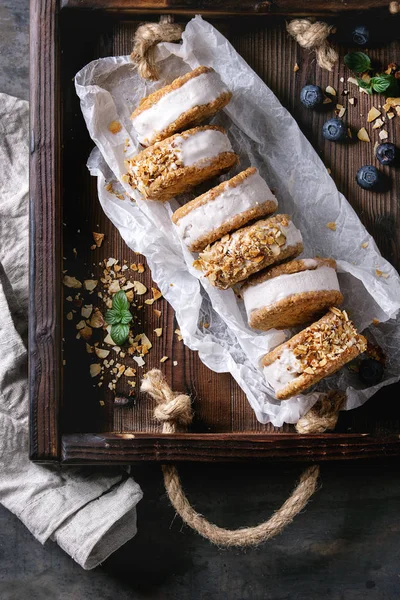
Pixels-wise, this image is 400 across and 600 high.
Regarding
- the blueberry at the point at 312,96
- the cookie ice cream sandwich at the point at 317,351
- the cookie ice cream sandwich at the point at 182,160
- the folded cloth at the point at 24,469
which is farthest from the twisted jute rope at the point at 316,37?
the folded cloth at the point at 24,469

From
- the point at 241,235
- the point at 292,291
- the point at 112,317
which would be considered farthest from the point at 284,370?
the point at 112,317

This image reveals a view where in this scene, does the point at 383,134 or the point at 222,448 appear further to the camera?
the point at 383,134

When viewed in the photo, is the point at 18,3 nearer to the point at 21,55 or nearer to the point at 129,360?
the point at 21,55

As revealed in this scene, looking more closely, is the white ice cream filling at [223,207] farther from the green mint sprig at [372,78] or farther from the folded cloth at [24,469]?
the folded cloth at [24,469]

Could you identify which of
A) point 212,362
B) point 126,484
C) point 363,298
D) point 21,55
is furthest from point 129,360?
point 21,55

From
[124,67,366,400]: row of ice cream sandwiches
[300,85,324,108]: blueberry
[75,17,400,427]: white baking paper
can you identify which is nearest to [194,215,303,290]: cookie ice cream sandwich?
[124,67,366,400]: row of ice cream sandwiches

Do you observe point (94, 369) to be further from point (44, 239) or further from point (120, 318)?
point (44, 239)
